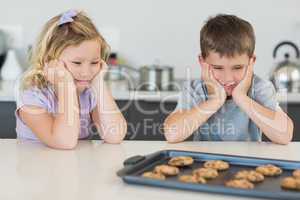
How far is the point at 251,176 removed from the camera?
1.08 meters

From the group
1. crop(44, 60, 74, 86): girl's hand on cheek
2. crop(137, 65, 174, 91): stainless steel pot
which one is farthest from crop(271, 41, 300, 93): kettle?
crop(44, 60, 74, 86): girl's hand on cheek

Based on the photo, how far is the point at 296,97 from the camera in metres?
2.81

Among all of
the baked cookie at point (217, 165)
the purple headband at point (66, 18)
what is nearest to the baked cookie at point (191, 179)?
the baked cookie at point (217, 165)

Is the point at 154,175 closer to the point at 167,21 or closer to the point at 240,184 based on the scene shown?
the point at 240,184

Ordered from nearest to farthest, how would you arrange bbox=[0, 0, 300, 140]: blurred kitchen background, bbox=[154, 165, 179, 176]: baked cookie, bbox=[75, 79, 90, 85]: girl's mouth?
bbox=[154, 165, 179, 176]: baked cookie < bbox=[75, 79, 90, 85]: girl's mouth < bbox=[0, 0, 300, 140]: blurred kitchen background

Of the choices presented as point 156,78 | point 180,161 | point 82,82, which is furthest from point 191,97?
point 156,78

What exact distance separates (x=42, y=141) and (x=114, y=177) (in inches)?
17.0

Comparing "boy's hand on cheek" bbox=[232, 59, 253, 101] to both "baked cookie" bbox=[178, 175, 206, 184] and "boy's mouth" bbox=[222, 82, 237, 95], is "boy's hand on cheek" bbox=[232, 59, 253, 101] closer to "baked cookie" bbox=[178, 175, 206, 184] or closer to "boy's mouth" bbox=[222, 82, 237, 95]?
"boy's mouth" bbox=[222, 82, 237, 95]

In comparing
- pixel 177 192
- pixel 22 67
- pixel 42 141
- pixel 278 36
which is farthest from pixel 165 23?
pixel 177 192

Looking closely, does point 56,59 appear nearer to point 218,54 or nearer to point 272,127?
point 218,54

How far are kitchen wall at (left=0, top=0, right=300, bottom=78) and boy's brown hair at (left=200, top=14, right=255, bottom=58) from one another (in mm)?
1436

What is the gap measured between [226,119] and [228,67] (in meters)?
0.21

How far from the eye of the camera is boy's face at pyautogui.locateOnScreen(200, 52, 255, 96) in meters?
1.65

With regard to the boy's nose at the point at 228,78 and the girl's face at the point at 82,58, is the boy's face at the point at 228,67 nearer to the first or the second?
the boy's nose at the point at 228,78
